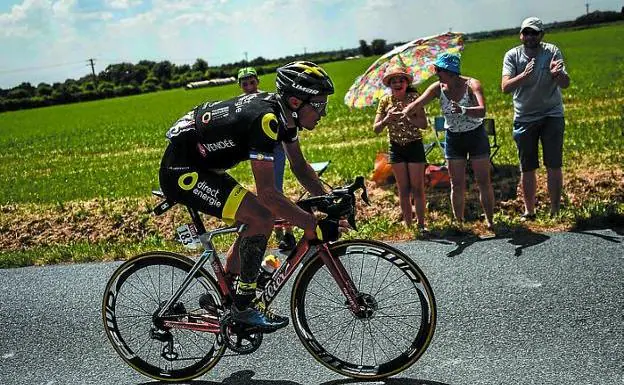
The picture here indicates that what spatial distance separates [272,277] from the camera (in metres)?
4.23

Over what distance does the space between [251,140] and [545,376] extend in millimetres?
2245

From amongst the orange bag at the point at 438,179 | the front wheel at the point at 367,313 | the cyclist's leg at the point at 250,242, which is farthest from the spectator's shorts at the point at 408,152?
the cyclist's leg at the point at 250,242

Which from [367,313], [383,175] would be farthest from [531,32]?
[367,313]

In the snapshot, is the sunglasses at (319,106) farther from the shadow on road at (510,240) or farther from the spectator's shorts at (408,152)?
the spectator's shorts at (408,152)

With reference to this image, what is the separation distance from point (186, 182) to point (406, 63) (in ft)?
19.5

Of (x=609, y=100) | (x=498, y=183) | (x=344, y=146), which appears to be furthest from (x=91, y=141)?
(x=498, y=183)

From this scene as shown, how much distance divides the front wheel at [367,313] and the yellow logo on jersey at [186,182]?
2.82ft

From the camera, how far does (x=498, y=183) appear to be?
952cm

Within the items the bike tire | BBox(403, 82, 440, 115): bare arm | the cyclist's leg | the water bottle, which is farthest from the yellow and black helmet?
BBox(403, 82, 440, 115): bare arm

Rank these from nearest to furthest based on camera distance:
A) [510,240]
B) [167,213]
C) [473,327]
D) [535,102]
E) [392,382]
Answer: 1. [392,382]
2. [473,327]
3. [510,240]
4. [535,102]
5. [167,213]

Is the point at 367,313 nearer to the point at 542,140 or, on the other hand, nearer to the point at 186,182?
the point at 186,182

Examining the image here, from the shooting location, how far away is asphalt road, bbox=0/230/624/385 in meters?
4.22

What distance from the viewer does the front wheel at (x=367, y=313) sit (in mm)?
4027

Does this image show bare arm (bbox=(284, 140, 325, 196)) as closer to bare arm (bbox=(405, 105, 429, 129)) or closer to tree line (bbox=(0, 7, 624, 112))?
bare arm (bbox=(405, 105, 429, 129))
